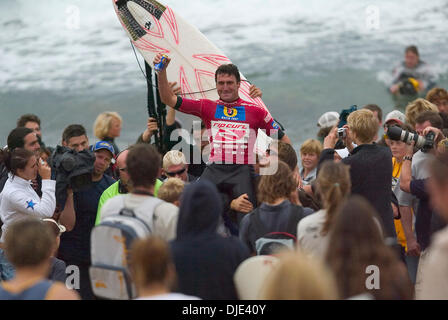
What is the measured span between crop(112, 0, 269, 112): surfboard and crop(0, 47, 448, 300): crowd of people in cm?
50

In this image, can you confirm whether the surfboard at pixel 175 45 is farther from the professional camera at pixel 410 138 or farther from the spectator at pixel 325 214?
the spectator at pixel 325 214

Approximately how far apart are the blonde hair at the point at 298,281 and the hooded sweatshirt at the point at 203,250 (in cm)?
62

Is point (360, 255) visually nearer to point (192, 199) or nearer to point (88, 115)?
point (192, 199)

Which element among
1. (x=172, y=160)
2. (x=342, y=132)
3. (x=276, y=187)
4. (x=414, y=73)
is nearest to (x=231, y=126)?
(x=172, y=160)

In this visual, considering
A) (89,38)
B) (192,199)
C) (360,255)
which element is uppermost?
(89,38)

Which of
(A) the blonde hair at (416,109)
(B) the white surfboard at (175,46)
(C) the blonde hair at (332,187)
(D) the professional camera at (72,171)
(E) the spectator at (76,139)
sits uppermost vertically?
(B) the white surfboard at (175,46)

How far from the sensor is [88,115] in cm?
1356

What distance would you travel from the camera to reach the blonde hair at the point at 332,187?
10.2 ft

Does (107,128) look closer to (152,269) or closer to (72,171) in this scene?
(72,171)

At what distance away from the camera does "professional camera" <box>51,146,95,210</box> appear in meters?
4.36

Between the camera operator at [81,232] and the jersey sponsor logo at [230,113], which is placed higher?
the jersey sponsor logo at [230,113]

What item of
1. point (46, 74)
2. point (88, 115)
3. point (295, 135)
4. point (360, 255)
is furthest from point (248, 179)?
point (46, 74)

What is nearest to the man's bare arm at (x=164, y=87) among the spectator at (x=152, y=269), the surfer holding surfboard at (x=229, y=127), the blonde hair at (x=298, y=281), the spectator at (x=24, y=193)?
the surfer holding surfboard at (x=229, y=127)
